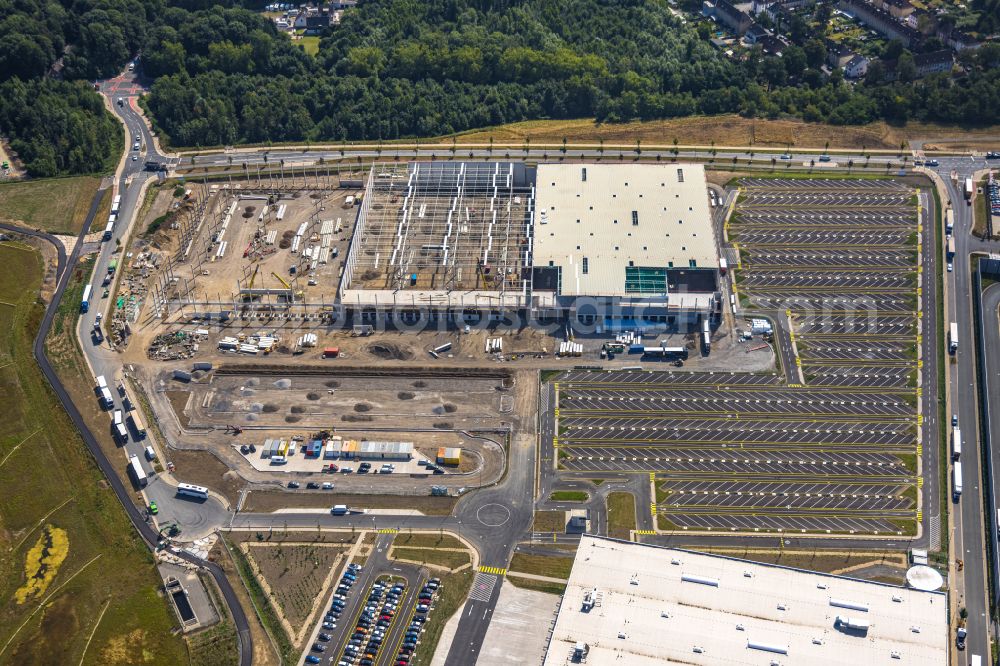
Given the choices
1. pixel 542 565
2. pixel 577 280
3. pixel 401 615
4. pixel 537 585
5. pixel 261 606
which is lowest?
pixel 261 606

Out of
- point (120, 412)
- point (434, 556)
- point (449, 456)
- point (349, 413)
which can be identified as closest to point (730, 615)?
point (434, 556)

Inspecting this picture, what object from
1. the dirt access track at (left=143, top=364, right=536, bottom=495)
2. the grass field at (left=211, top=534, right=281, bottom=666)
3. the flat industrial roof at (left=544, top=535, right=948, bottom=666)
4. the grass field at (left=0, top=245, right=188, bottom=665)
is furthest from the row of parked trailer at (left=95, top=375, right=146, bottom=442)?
the flat industrial roof at (left=544, top=535, right=948, bottom=666)

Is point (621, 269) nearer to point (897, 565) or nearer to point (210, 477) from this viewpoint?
point (897, 565)

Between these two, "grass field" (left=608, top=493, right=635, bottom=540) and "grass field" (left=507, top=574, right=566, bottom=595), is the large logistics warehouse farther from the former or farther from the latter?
"grass field" (left=507, top=574, right=566, bottom=595)

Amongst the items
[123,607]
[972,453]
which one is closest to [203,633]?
[123,607]

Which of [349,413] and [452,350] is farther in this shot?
[452,350]

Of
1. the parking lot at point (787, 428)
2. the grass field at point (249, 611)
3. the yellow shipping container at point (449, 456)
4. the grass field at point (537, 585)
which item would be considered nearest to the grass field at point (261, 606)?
the grass field at point (249, 611)

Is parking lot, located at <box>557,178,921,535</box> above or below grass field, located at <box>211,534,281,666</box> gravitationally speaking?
above

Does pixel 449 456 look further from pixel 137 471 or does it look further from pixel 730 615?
pixel 730 615
